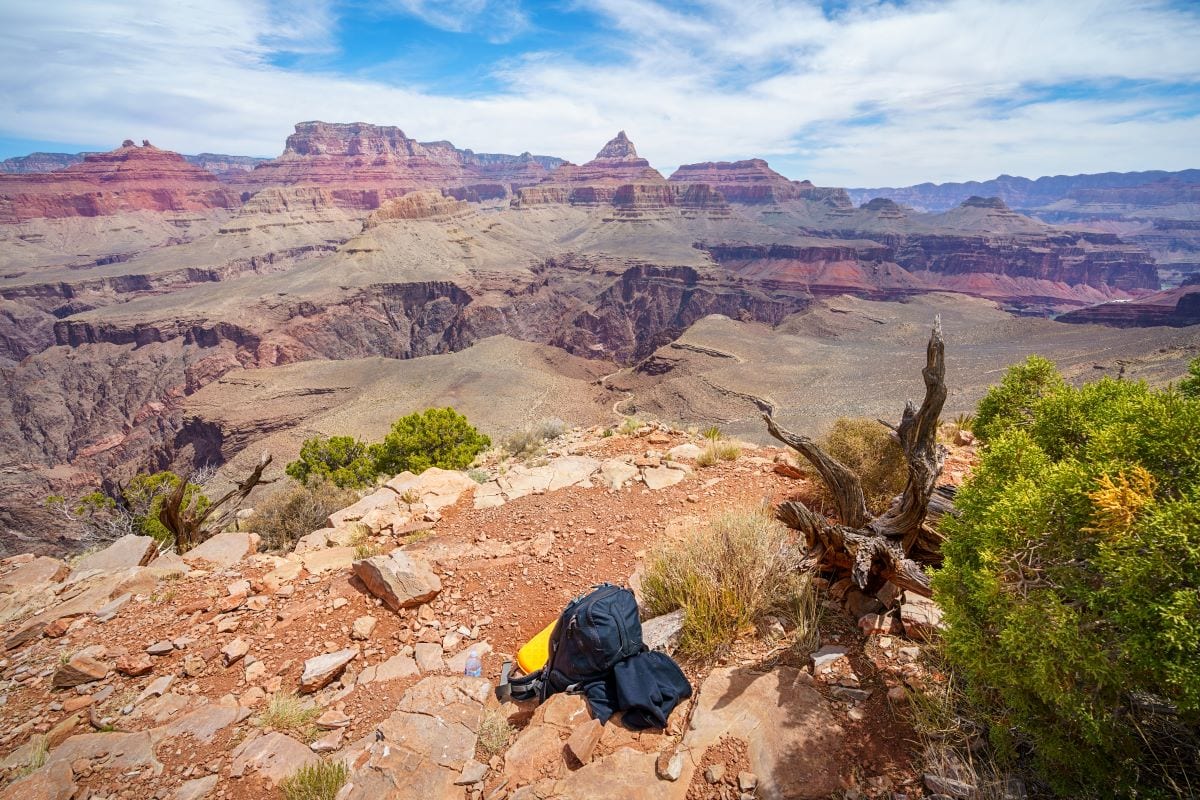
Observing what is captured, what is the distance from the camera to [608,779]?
3.21m

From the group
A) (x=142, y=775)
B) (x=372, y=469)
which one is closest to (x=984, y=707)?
(x=142, y=775)

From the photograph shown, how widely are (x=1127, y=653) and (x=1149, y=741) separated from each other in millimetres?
728

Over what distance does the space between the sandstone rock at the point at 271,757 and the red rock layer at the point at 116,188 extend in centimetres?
18618

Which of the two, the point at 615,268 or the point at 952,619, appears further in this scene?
the point at 615,268

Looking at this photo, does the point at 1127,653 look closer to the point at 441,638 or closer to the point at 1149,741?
the point at 1149,741

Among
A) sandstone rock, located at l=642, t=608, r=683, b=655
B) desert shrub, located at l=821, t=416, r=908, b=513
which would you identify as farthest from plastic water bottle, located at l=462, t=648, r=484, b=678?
desert shrub, located at l=821, t=416, r=908, b=513

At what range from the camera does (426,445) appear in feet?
46.3

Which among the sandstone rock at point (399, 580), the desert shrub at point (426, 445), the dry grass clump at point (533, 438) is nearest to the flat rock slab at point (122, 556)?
the sandstone rock at point (399, 580)

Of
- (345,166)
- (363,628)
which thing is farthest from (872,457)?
(345,166)

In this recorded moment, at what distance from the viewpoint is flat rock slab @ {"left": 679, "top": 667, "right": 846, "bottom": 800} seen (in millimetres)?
2912

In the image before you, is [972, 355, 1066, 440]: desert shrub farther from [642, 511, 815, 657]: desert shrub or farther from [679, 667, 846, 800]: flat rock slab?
[679, 667, 846, 800]: flat rock slab

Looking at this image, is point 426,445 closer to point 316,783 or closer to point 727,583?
point 316,783

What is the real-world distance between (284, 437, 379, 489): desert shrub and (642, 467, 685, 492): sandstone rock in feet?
29.2

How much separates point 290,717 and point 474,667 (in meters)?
1.49
